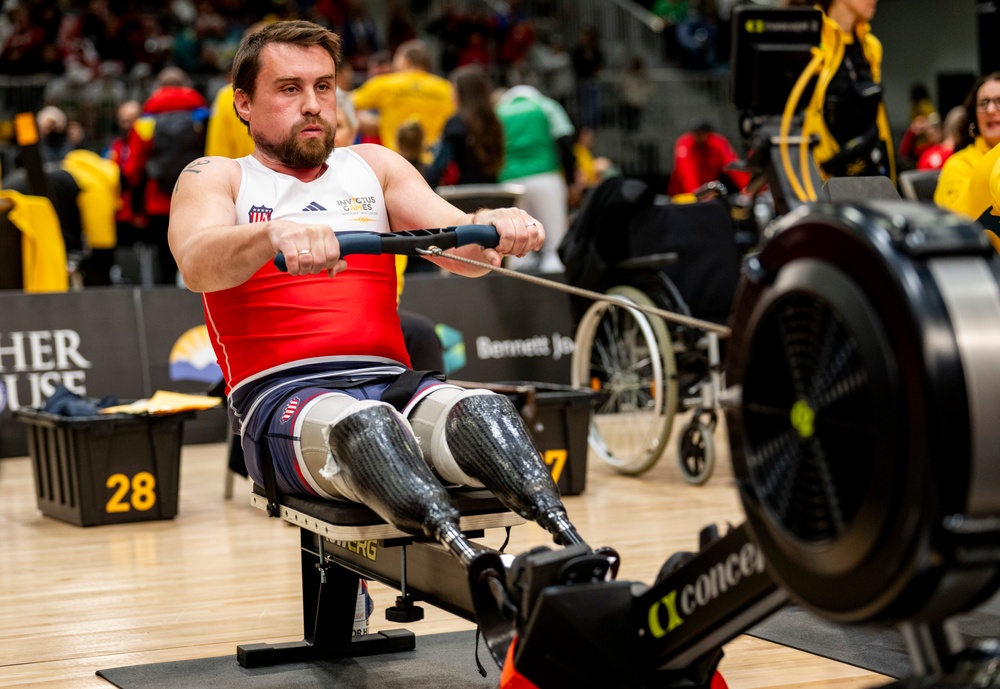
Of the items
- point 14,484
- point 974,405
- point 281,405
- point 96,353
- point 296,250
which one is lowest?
point 14,484

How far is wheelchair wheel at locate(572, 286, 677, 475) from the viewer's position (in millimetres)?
5051

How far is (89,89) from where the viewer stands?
11.5 m

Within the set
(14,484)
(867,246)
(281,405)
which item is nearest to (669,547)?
(281,405)

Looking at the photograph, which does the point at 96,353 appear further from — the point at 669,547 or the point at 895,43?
the point at 895,43

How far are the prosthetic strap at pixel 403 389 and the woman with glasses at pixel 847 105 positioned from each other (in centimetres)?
226

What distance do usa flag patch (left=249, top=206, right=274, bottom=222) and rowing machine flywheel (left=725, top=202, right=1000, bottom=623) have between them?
121 cm

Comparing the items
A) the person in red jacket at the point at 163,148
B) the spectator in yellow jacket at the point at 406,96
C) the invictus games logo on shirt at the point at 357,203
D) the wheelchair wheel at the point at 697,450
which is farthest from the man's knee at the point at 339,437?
the spectator in yellow jacket at the point at 406,96

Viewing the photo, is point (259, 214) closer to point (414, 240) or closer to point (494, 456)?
point (414, 240)

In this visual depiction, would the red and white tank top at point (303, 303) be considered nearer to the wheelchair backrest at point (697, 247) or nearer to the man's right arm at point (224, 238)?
the man's right arm at point (224, 238)

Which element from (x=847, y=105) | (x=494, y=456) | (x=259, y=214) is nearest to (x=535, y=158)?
(x=847, y=105)

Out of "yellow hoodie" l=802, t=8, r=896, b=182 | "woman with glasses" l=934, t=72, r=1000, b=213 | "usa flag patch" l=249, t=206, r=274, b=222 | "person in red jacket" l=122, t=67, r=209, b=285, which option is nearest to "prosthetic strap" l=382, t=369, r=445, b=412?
"usa flag patch" l=249, t=206, r=274, b=222

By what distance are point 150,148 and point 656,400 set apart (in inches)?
163

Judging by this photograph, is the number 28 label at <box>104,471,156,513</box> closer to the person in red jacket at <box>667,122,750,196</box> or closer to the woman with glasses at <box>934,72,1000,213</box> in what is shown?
the woman with glasses at <box>934,72,1000,213</box>

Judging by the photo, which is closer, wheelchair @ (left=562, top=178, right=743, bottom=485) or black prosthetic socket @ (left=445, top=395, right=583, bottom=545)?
black prosthetic socket @ (left=445, top=395, right=583, bottom=545)
